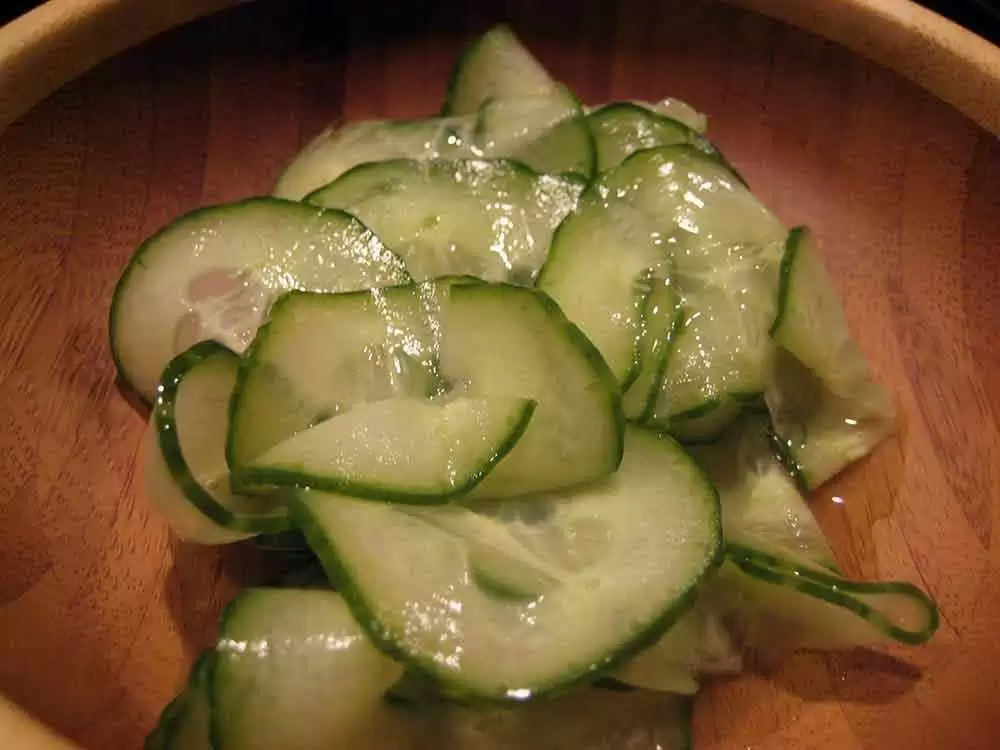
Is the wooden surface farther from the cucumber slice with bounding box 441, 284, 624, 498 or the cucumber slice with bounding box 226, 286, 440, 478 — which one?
the cucumber slice with bounding box 441, 284, 624, 498

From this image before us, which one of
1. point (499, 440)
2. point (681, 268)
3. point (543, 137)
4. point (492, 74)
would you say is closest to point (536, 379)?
point (499, 440)

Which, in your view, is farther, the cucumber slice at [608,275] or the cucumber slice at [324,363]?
the cucumber slice at [608,275]

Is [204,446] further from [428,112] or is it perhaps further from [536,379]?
[428,112]

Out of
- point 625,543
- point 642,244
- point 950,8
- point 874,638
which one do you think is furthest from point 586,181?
point 950,8

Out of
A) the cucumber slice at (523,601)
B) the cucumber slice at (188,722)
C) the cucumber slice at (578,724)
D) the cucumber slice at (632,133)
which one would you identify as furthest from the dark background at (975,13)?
the cucumber slice at (188,722)

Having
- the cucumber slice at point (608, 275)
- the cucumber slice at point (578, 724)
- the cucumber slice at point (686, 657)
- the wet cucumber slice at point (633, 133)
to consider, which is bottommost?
the cucumber slice at point (578, 724)

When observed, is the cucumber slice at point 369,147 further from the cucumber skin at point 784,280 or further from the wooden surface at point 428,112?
the cucumber skin at point 784,280
